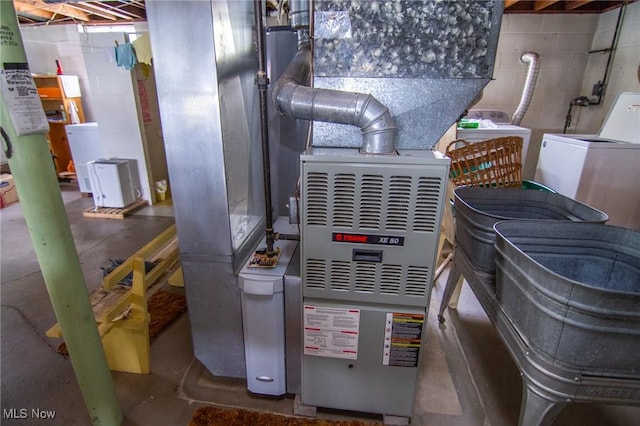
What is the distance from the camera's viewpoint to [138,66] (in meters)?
3.77

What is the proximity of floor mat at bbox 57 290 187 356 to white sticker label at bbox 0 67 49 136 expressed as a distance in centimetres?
138

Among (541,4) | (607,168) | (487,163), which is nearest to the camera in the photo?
(487,163)

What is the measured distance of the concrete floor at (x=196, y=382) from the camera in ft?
4.97

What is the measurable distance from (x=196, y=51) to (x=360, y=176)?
29.3 inches

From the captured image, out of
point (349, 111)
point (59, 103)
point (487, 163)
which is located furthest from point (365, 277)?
point (59, 103)

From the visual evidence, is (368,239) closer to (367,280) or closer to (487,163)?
(367,280)

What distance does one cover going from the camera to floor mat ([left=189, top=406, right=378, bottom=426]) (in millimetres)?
1444

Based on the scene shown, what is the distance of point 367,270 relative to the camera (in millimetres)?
1226

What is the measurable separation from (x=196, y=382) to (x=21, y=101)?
1393mm

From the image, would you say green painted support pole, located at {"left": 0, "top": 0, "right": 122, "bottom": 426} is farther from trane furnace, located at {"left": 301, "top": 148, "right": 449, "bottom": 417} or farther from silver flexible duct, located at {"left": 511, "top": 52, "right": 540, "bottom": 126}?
silver flexible duct, located at {"left": 511, "top": 52, "right": 540, "bottom": 126}

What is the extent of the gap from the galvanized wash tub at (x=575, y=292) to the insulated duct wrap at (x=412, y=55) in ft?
1.68

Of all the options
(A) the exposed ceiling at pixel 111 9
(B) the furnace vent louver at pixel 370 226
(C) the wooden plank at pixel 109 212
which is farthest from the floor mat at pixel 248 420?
(A) the exposed ceiling at pixel 111 9

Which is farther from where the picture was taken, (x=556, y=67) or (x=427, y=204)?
(x=556, y=67)

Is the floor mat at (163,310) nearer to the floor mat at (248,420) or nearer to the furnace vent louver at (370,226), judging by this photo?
the floor mat at (248,420)
